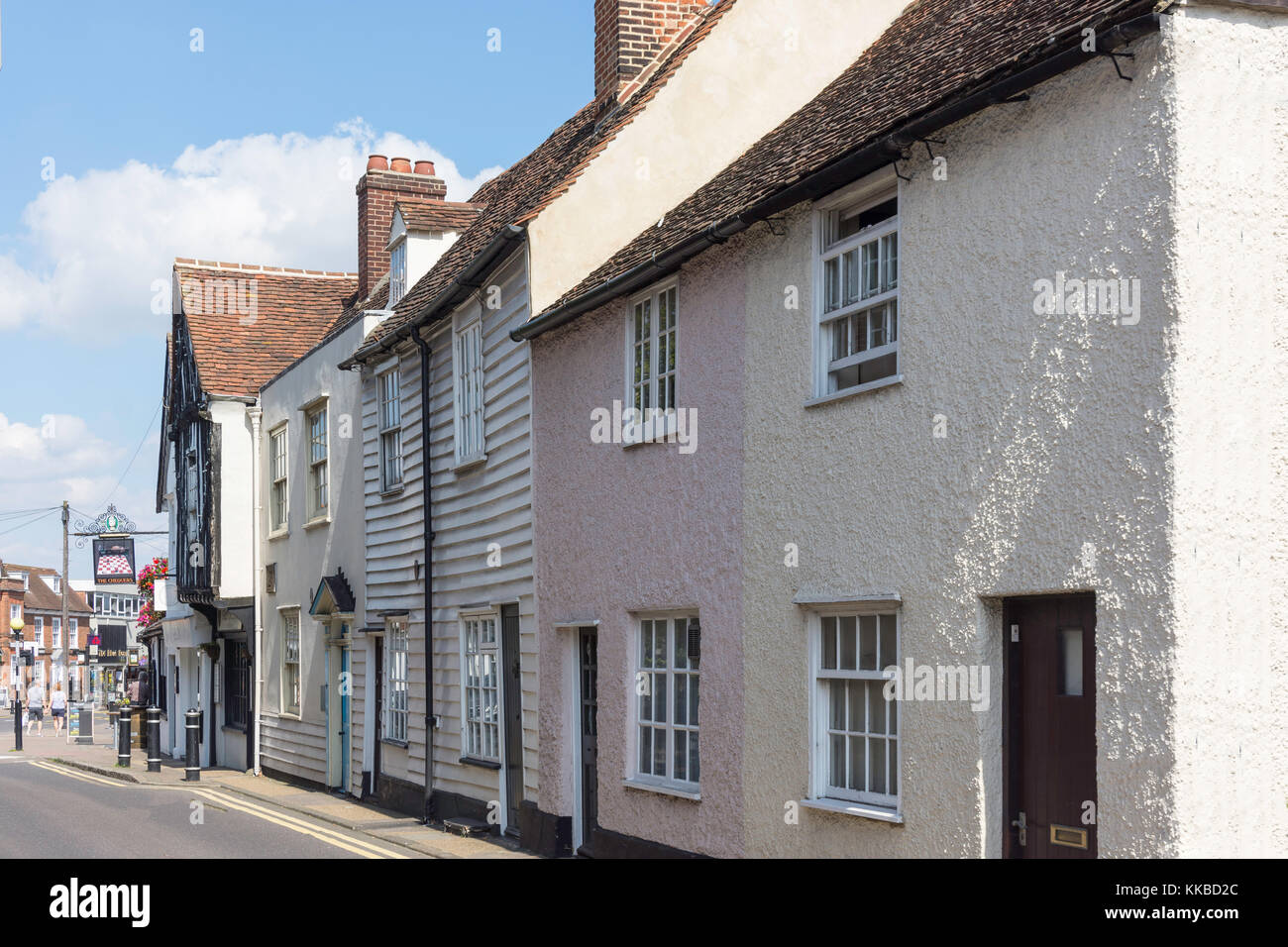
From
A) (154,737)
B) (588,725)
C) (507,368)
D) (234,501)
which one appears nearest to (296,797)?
(234,501)

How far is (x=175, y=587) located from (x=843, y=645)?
2371cm

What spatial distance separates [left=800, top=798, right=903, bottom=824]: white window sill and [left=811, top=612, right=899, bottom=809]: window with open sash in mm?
44

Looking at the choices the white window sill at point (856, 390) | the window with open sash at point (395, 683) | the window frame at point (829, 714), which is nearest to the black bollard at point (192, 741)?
the window with open sash at point (395, 683)

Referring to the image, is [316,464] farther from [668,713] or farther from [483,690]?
[668,713]

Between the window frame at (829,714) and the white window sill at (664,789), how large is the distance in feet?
5.87

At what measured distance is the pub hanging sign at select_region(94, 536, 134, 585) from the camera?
150 feet

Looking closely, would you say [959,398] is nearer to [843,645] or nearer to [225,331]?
[843,645]

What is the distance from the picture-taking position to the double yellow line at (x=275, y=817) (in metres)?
13.7

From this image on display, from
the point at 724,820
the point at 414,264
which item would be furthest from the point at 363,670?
the point at 724,820

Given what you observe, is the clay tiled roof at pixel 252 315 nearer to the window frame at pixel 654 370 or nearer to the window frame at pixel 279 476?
the window frame at pixel 279 476

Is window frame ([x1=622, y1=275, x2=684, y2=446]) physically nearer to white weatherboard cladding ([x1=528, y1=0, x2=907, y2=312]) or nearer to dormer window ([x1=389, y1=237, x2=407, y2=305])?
white weatherboard cladding ([x1=528, y1=0, x2=907, y2=312])

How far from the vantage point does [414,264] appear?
65.4ft

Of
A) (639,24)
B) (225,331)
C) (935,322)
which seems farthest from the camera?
(225,331)

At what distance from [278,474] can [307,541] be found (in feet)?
7.88
